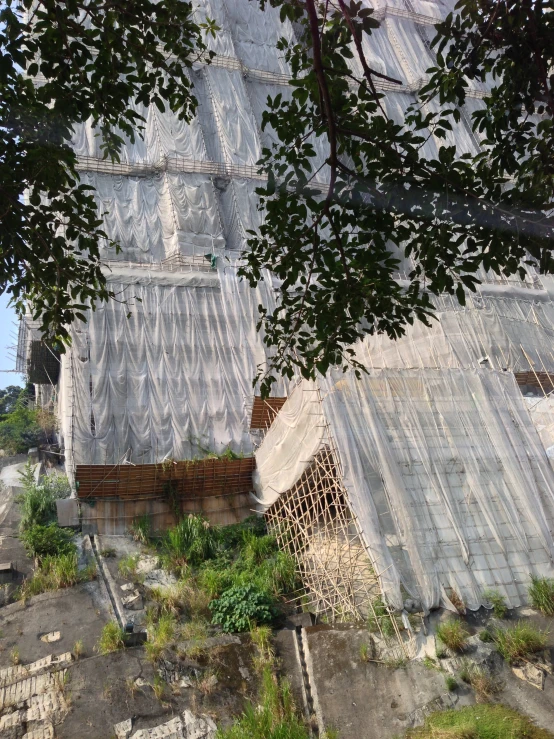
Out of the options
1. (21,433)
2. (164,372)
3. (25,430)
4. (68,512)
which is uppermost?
(25,430)

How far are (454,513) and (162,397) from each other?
6.80 m

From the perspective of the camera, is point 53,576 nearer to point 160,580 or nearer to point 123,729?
point 160,580

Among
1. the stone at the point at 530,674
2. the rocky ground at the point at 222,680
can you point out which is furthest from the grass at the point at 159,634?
the stone at the point at 530,674

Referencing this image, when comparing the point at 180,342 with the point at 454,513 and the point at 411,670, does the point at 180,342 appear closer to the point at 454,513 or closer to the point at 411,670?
the point at 454,513

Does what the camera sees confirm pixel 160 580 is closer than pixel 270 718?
No

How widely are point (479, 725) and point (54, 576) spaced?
5.77m

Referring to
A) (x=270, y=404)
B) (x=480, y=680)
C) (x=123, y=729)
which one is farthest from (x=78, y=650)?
(x=270, y=404)

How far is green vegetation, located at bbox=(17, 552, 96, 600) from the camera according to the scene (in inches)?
341

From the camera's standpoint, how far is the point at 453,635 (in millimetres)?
7195

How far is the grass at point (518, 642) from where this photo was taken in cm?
704

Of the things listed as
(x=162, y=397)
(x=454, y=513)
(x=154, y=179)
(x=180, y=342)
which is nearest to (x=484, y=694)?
(x=454, y=513)

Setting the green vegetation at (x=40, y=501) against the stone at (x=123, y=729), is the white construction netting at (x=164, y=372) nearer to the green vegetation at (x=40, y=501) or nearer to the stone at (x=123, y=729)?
the green vegetation at (x=40, y=501)

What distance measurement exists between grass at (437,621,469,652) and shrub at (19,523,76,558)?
18.1 feet

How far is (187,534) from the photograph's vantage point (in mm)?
9891
